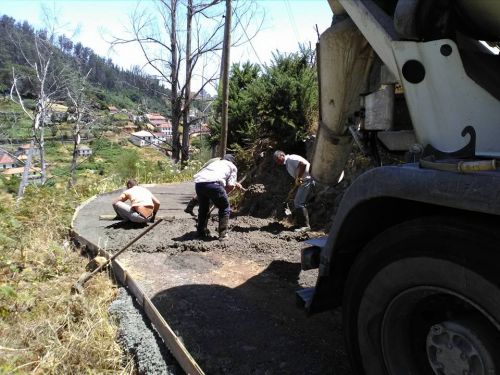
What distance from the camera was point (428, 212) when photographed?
7.54 ft

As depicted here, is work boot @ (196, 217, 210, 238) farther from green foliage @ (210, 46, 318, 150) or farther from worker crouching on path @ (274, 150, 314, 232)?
green foliage @ (210, 46, 318, 150)

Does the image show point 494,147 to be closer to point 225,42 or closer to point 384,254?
point 384,254

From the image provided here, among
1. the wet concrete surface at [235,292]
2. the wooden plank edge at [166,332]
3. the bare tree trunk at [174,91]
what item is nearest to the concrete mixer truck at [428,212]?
the wet concrete surface at [235,292]

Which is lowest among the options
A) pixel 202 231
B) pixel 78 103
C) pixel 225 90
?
pixel 202 231

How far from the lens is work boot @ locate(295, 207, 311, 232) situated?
27.1 feet

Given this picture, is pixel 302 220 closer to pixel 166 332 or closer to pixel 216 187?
pixel 216 187

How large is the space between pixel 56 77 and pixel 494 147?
36440 mm

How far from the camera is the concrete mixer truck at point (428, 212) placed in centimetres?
187

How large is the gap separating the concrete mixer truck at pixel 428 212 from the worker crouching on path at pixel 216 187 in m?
4.54

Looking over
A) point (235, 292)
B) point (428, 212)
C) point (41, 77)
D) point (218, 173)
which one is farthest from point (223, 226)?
point (41, 77)

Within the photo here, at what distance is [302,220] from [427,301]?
6544 millimetres

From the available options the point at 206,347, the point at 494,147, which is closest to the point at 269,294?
the point at 206,347

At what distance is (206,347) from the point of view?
12.2 ft

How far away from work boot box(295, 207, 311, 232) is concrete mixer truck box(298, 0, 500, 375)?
5429mm
